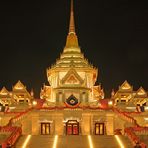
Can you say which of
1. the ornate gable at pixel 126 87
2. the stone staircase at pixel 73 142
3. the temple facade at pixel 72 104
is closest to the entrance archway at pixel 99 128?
the temple facade at pixel 72 104

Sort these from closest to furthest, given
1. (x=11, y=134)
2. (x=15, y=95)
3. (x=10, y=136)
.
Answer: (x=10, y=136)
(x=11, y=134)
(x=15, y=95)

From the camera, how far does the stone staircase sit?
36844 mm

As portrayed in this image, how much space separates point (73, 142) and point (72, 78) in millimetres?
23162

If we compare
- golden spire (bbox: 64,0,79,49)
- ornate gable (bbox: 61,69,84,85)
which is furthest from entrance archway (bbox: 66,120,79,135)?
golden spire (bbox: 64,0,79,49)

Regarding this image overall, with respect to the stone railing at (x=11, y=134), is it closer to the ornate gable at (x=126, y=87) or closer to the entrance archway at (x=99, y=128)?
the entrance archway at (x=99, y=128)

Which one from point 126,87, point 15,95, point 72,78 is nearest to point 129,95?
point 126,87

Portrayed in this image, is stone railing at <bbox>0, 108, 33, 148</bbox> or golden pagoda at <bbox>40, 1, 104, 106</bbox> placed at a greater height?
golden pagoda at <bbox>40, 1, 104, 106</bbox>

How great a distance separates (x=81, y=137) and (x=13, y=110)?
19898mm

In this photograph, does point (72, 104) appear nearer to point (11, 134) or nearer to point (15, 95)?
point (15, 95)

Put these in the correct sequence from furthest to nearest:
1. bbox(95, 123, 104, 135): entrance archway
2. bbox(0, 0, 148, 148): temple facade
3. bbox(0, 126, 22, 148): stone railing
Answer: bbox(95, 123, 104, 135): entrance archway < bbox(0, 0, 148, 148): temple facade < bbox(0, 126, 22, 148): stone railing

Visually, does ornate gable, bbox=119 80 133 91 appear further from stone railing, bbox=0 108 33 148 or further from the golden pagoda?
stone railing, bbox=0 108 33 148

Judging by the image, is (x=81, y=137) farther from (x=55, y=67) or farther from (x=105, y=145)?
(x=55, y=67)

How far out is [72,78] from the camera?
200ft

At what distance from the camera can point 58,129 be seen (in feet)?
177
